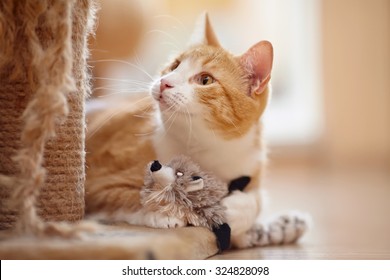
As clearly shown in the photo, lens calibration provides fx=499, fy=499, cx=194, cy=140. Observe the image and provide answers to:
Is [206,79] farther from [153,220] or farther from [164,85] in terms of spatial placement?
[153,220]

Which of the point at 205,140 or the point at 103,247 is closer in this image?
the point at 103,247

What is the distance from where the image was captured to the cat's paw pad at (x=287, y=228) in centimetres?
132

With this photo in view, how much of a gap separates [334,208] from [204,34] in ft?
3.28

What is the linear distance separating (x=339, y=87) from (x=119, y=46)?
6.62 feet

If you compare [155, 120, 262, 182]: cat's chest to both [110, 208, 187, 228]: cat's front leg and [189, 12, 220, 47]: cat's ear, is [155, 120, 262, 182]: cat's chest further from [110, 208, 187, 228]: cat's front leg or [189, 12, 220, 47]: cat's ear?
[189, 12, 220, 47]: cat's ear

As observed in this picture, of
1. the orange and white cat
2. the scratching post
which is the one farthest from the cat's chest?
the scratching post

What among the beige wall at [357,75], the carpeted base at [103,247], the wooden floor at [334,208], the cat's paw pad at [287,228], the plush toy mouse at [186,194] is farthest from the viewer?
the beige wall at [357,75]

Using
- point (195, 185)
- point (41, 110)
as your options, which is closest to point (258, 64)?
point (195, 185)

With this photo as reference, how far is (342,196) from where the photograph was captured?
236cm

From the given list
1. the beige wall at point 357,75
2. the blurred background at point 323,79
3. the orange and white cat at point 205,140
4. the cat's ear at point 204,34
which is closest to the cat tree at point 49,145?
the orange and white cat at point 205,140

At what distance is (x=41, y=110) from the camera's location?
2.84 ft

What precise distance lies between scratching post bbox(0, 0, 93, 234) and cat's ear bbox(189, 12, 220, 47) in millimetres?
375

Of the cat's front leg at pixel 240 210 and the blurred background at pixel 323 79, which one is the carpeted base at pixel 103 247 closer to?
the cat's front leg at pixel 240 210

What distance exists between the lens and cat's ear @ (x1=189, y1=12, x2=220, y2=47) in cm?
139
